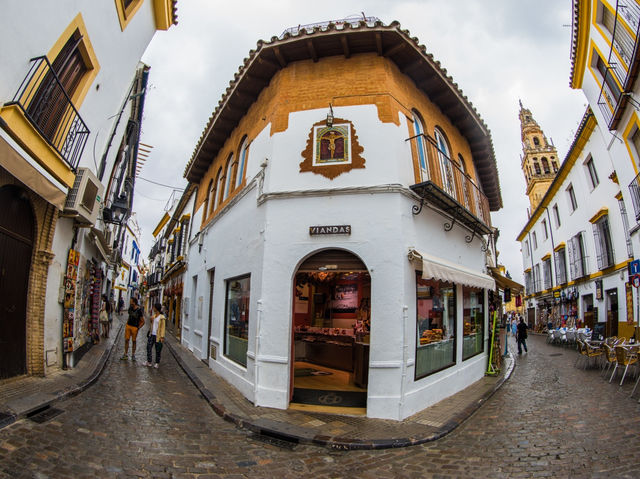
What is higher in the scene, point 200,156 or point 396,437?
point 200,156

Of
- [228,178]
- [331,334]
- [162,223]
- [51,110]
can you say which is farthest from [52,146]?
[162,223]

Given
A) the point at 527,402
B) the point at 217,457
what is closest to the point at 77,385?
the point at 217,457

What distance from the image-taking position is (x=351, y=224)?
6.56 m

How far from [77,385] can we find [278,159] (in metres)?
5.98

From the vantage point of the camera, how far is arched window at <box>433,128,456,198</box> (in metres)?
8.41

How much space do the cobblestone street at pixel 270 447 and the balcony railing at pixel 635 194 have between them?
25.2 feet

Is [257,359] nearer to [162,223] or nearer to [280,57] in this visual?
[280,57]

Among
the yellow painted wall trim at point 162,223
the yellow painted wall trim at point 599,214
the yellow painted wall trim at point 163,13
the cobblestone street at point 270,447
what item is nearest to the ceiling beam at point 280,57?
the yellow painted wall trim at point 163,13

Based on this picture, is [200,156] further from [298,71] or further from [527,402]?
[527,402]

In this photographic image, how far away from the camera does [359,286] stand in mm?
10086

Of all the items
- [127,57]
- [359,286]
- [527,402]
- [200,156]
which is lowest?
[527,402]

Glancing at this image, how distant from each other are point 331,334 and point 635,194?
36.7ft

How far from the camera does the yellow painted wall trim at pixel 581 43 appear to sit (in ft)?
36.6

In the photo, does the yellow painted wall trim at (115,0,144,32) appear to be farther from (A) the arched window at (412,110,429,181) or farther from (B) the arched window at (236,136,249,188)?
(A) the arched window at (412,110,429,181)
